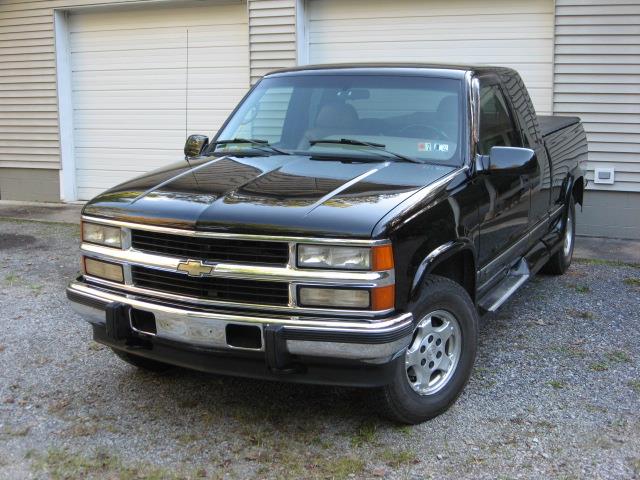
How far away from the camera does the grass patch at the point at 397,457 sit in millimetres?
3422

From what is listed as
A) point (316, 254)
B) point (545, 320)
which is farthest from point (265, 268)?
point (545, 320)

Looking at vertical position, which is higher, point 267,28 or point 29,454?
point 267,28

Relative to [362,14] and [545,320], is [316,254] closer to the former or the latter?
[545,320]

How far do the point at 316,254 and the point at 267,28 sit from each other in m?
6.80

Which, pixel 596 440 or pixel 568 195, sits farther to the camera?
pixel 568 195

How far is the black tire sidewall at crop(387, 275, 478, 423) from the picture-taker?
11.6ft

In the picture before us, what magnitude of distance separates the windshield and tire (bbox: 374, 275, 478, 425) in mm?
865

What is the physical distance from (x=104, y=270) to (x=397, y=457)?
1.79m

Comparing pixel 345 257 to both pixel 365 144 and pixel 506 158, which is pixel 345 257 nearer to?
pixel 365 144

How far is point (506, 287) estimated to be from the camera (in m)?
4.90

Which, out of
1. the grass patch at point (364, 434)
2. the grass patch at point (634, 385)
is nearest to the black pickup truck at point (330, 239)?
the grass patch at point (364, 434)

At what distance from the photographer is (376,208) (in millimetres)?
3363

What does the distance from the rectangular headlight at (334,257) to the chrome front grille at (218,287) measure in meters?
0.16

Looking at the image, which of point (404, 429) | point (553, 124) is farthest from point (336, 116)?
point (553, 124)
